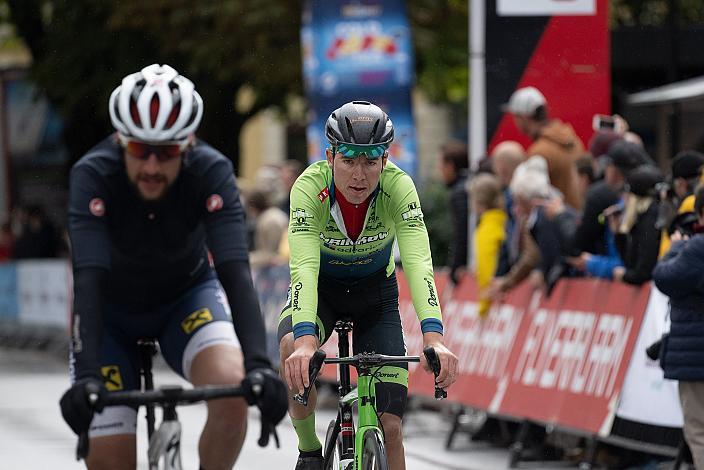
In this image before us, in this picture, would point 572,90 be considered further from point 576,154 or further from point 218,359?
point 218,359

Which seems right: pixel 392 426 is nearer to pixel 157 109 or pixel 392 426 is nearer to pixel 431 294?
pixel 431 294

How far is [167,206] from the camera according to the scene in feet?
20.9

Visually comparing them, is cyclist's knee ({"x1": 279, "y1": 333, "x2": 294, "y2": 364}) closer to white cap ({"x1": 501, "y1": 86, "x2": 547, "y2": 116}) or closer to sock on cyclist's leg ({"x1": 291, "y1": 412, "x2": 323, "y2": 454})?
sock on cyclist's leg ({"x1": 291, "y1": 412, "x2": 323, "y2": 454})

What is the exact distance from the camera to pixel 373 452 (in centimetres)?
627

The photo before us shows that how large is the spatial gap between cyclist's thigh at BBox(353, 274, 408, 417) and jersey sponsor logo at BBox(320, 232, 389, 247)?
0.26 m

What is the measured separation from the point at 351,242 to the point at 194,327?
76cm

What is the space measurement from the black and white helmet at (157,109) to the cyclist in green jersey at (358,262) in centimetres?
72

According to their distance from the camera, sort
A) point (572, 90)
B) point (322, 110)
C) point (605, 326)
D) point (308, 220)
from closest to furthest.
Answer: point (308, 220) → point (605, 326) → point (572, 90) → point (322, 110)

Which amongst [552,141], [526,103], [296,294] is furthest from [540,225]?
[296,294]

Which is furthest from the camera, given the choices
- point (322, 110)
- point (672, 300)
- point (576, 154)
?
point (322, 110)

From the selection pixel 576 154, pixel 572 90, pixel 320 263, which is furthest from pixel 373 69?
pixel 320 263

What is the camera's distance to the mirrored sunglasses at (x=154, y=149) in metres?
6.12

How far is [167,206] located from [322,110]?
40.5ft

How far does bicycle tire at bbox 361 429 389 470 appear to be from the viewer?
6.25 metres
